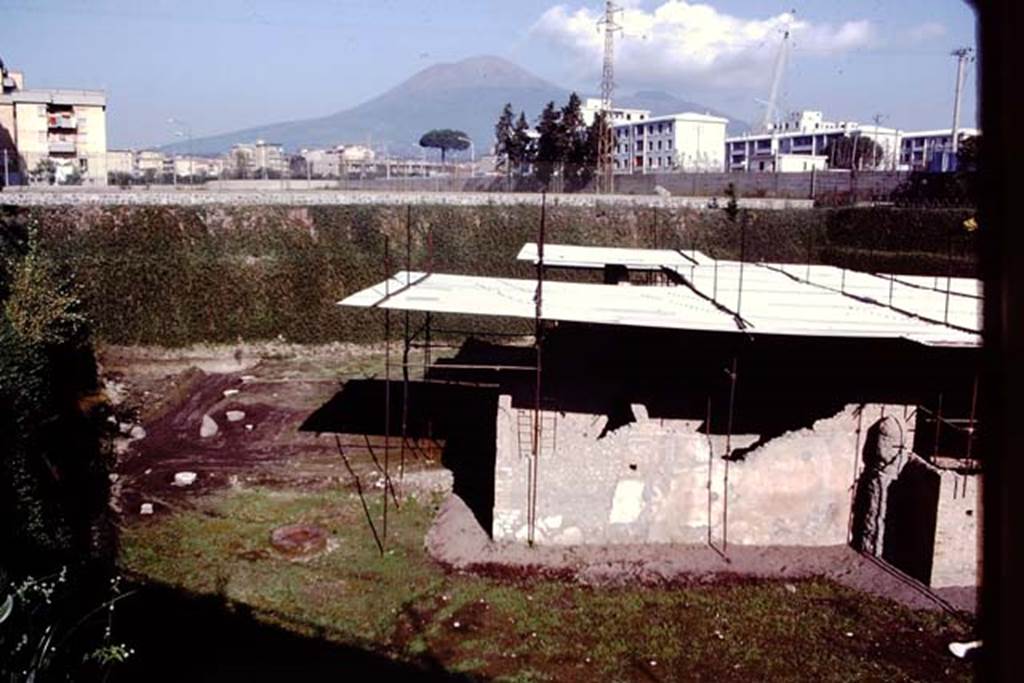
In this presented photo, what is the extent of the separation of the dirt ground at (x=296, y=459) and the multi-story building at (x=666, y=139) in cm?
7222

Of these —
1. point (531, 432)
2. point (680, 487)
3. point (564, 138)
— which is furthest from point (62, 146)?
point (680, 487)

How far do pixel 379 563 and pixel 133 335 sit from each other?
17.4 m

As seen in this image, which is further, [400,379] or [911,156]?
[911,156]

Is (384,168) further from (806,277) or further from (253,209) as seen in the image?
(806,277)

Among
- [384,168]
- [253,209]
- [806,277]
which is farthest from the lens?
[384,168]

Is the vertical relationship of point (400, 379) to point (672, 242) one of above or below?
below

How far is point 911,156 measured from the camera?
92.2m

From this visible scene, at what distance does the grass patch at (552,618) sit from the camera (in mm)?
10164

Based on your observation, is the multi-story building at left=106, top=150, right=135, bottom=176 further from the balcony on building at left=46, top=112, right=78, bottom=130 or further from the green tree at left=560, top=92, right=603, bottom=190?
the green tree at left=560, top=92, right=603, bottom=190

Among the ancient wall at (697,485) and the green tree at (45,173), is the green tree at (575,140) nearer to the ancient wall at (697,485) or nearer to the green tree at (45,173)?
the green tree at (45,173)

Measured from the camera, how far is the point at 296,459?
17.4 m

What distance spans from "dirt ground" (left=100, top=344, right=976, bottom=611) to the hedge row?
1182mm

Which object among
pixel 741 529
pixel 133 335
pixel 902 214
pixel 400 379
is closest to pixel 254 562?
pixel 741 529

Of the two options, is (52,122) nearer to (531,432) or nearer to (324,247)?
(324,247)
